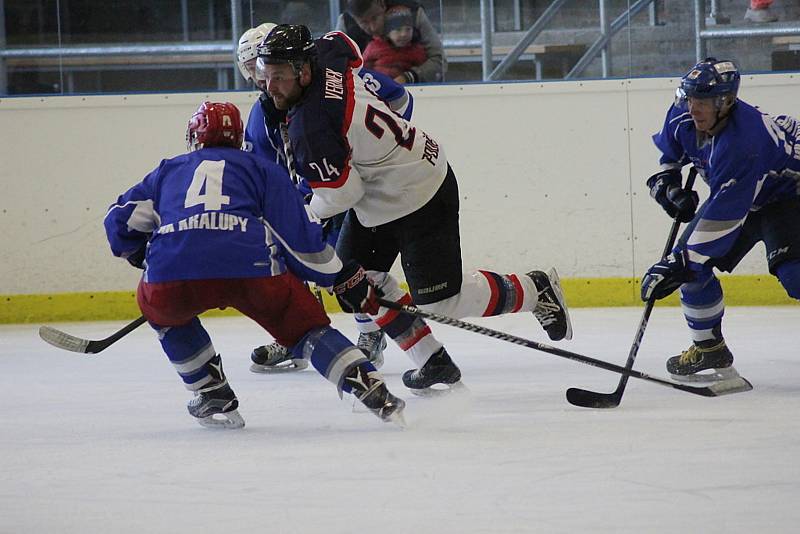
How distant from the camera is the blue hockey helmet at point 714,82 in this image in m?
2.92

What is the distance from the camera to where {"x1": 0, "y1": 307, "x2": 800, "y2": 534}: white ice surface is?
1.84 metres

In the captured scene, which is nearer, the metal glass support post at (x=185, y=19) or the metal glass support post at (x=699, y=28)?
the metal glass support post at (x=699, y=28)

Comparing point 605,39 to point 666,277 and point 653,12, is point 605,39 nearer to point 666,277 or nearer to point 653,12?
point 653,12

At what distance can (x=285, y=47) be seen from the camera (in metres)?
2.73

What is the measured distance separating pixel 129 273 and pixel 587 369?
2649 mm

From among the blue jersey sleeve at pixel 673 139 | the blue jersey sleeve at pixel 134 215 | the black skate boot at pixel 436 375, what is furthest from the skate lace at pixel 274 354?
the blue jersey sleeve at pixel 673 139

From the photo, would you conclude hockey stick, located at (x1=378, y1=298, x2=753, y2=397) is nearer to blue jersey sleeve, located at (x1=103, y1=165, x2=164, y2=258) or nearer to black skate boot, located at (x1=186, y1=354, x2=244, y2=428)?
black skate boot, located at (x1=186, y1=354, x2=244, y2=428)

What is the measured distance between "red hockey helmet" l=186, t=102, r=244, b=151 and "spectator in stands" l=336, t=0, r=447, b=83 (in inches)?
101

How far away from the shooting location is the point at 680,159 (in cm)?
336

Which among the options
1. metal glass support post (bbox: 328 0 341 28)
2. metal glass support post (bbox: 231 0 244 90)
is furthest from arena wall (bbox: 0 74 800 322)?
metal glass support post (bbox: 328 0 341 28)

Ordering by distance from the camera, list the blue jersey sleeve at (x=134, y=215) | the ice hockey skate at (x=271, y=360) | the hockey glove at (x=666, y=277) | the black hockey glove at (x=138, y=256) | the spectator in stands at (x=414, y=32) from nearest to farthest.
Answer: the blue jersey sleeve at (x=134, y=215)
the black hockey glove at (x=138, y=256)
the hockey glove at (x=666, y=277)
the ice hockey skate at (x=271, y=360)
the spectator in stands at (x=414, y=32)

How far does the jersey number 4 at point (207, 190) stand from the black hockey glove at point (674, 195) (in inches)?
55.2

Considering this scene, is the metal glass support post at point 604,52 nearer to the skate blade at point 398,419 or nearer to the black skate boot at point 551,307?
the black skate boot at point 551,307

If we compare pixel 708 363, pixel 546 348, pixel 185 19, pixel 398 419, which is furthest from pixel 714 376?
pixel 185 19
